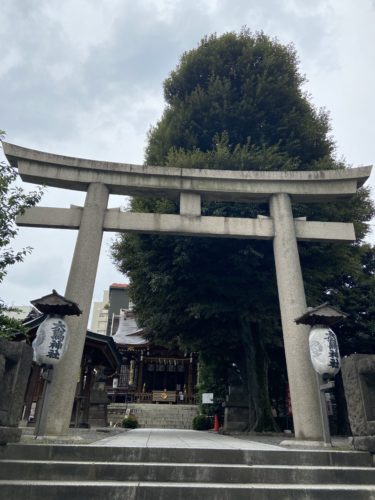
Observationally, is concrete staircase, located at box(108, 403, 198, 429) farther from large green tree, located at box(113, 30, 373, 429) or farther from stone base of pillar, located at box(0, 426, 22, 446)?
stone base of pillar, located at box(0, 426, 22, 446)

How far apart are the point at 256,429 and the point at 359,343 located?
6486 mm

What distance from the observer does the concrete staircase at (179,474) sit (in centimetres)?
421

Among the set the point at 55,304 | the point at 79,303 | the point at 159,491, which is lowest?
the point at 159,491

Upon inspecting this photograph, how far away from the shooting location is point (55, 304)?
7.01m

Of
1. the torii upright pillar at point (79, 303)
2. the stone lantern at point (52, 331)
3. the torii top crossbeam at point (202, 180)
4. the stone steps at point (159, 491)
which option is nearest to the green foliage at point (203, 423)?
the torii upright pillar at point (79, 303)

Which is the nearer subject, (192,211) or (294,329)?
(294,329)

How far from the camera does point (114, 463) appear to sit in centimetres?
484

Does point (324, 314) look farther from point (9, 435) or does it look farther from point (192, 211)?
point (9, 435)

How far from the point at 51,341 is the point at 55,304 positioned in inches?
26.7

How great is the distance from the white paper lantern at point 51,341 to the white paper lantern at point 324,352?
4.73 metres

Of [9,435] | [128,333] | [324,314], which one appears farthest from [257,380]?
[128,333]

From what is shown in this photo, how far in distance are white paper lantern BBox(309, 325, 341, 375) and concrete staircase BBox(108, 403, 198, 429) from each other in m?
19.3

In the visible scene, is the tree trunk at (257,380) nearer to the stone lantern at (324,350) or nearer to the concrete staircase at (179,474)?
the stone lantern at (324,350)

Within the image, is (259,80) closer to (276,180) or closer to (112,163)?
(276,180)
